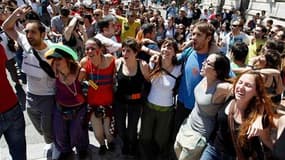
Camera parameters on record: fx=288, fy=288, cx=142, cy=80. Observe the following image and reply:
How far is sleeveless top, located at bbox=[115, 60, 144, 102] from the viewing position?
3.46m

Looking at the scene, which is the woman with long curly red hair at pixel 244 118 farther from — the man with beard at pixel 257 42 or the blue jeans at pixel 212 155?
the man with beard at pixel 257 42

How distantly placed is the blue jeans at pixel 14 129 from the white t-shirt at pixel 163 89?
147 centimetres

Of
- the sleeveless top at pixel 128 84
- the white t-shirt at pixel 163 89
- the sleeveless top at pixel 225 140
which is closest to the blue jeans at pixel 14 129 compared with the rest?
the sleeveless top at pixel 128 84

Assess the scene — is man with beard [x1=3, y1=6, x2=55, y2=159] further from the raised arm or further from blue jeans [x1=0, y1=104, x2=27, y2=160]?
blue jeans [x1=0, y1=104, x2=27, y2=160]

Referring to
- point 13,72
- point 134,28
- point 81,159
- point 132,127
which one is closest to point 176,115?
point 132,127

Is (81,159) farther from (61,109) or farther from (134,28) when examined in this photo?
(134,28)

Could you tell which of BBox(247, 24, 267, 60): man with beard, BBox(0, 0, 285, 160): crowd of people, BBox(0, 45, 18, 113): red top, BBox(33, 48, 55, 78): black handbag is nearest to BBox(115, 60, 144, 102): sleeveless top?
BBox(0, 0, 285, 160): crowd of people

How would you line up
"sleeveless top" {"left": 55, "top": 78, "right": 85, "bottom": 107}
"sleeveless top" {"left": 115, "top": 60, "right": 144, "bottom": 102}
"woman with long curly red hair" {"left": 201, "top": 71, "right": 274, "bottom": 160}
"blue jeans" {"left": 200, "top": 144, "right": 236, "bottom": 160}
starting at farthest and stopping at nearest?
"sleeveless top" {"left": 115, "top": 60, "right": 144, "bottom": 102} < "sleeveless top" {"left": 55, "top": 78, "right": 85, "bottom": 107} < "blue jeans" {"left": 200, "top": 144, "right": 236, "bottom": 160} < "woman with long curly red hair" {"left": 201, "top": 71, "right": 274, "bottom": 160}

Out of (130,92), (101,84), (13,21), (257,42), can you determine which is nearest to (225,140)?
(130,92)

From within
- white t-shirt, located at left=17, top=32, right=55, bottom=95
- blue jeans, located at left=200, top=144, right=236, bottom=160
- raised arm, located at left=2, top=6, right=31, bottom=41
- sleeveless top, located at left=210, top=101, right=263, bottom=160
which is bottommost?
blue jeans, located at left=200, top=144, right=236, bottom=160

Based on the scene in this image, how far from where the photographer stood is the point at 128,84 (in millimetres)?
3488

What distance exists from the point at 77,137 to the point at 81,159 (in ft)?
1.17

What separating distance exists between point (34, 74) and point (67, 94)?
0.43 metres

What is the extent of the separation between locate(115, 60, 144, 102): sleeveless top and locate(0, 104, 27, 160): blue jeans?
1176 mm
